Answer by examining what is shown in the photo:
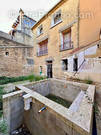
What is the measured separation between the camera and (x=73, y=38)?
4.14 meters

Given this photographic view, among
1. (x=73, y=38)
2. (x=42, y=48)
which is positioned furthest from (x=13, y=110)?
(x=42, y=48)

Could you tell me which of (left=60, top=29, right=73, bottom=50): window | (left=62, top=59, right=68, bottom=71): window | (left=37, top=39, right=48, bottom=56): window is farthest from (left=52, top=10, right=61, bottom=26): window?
(left=62, top=59, right=68, bottom=71): window

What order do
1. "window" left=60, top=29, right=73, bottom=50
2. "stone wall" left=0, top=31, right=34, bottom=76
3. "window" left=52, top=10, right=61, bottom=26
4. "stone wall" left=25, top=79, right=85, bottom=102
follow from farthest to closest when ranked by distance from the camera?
"stone wall" left=0, top=31, right=34, bottom=76 → "window" left=52, top=10, right=61, bottom=26 → "window" left=60, top=29, right=73, bottom=50 → "stone wall" left=25, top=79, right=85, bottom=102

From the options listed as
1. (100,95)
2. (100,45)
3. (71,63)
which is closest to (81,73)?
(71,63)

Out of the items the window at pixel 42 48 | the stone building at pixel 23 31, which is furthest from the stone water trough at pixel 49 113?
the stone building at pixel 23 31

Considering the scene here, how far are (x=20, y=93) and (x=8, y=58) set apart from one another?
504 centimetres

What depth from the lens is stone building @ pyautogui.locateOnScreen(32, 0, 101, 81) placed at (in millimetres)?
3182

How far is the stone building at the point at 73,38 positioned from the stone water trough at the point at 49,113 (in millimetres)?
1278

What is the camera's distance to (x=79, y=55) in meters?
3.53

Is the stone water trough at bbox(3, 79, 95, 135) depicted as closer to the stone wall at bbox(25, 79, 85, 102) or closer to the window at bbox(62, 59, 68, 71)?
the stone wall at bbox(25, 79, 85, 102)

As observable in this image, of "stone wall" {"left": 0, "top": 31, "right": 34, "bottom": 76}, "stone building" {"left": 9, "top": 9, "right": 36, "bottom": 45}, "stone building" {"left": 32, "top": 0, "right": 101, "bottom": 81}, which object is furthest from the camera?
"stone building" {"left": 9, "top": 9, "right": 36, "bottom": 45}

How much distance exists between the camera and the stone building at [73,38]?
318 cm

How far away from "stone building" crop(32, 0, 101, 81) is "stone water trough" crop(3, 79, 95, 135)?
1.28 meters

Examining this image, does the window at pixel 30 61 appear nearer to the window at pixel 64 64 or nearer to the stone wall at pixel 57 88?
the window at pixel 64 64
